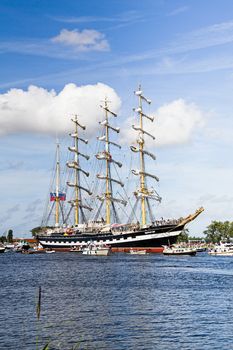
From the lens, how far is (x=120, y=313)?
39.4 metres

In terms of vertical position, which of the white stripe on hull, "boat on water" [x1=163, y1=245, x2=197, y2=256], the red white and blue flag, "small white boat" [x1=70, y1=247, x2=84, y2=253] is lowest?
"boat on water" [x1=163, y1=245, x2=197, y2=256]

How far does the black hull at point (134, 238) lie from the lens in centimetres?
12525

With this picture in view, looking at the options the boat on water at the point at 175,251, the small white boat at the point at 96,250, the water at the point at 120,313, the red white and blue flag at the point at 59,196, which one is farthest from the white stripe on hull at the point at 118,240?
the water at the point at 120,313

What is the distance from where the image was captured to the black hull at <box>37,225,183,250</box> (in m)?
125

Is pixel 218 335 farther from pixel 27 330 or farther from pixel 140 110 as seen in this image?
pixel 140 110

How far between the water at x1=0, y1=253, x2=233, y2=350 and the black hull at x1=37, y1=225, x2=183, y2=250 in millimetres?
58011

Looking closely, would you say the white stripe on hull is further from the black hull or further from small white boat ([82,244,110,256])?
small white boat ([82,244,110,256])

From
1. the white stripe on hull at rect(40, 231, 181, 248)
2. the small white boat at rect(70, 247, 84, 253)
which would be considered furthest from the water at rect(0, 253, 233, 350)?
the small white boat at rect(70, 247, 84, 253)

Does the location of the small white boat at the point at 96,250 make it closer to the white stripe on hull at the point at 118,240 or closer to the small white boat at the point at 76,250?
the white stripe on hull at the point at 118,240

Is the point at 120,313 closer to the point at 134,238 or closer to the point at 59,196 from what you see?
the point at 134,238

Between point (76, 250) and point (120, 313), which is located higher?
point (76, 250)

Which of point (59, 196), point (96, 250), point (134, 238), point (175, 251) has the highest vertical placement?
point (59, 196)

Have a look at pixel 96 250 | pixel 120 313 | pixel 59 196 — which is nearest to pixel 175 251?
pixel 96 250

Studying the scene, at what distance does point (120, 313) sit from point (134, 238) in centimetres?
9100
